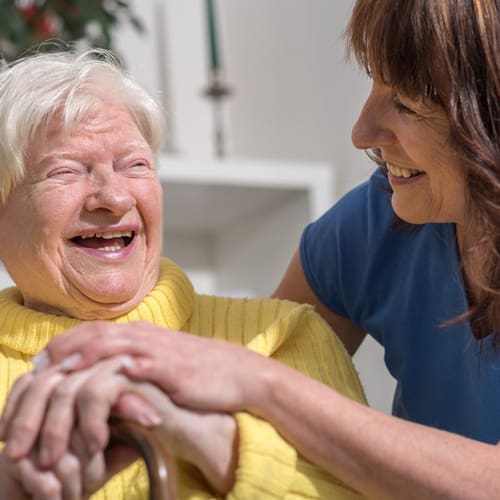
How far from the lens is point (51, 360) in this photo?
3.46 feet

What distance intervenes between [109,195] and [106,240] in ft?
0.24

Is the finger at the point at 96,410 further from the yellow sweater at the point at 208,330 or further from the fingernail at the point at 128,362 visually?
the yellow sweater at the point at 208,330

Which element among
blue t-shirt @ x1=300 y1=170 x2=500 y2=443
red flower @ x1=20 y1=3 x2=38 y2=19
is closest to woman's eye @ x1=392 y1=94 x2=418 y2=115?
blue t-shirt @ x1=300 y1=170 x2=500 y2=443

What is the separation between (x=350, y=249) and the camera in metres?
1.65

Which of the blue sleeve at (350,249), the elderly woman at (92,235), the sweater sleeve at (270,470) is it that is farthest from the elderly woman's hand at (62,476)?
the blue sleeve at (350,249)

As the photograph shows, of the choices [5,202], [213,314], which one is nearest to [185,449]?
[213,314]

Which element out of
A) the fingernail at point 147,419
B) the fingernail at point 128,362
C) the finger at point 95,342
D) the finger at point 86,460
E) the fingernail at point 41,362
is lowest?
the finger at point 86,460

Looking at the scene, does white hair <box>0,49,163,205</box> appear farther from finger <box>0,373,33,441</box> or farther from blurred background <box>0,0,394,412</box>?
blurred background <box>0,0,394,412</box>

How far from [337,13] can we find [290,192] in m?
0.52

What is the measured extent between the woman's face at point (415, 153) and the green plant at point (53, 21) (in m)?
1.17

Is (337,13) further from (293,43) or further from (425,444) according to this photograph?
(425,444)

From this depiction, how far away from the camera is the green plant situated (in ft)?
8.04

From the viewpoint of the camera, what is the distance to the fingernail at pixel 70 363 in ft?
3.38

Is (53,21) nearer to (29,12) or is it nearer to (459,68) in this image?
(29,12)
